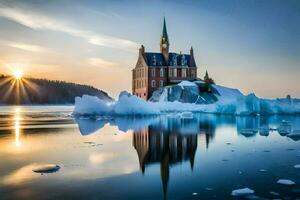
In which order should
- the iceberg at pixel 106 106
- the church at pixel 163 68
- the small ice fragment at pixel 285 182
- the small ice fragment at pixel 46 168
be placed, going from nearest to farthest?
the small ice fragment at pixel 285 182
the small ice fragment at pixel 46 168
the iceberg at pixel 106 106
the church at pixel 163 68

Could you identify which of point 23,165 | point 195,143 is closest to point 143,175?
point 23,165

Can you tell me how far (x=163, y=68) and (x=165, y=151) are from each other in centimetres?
5294

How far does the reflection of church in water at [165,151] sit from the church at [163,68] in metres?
46.5

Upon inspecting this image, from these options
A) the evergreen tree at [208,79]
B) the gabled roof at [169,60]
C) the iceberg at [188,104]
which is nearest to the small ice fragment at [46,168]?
the iceberg at [188,104]

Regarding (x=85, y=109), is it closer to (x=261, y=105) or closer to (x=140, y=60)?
(x=261, y=105)

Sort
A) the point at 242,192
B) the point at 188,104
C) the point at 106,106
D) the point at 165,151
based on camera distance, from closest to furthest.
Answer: the point at 242,192 < the point at 165,151 < the point at 106,106 < the point at 188,104

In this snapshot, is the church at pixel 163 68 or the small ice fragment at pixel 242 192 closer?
the small ice fragment at pixel 242 192

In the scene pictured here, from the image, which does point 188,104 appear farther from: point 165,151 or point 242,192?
point 242,192

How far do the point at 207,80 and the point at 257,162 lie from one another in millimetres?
56722

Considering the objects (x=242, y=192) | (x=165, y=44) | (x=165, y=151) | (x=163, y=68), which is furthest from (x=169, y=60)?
(x=242, y=192)

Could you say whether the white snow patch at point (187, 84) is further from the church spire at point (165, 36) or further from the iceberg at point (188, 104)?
the church spire at point (165, 36)

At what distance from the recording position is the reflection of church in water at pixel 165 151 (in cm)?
1176

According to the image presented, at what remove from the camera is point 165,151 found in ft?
48.7

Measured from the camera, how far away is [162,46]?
227ft
